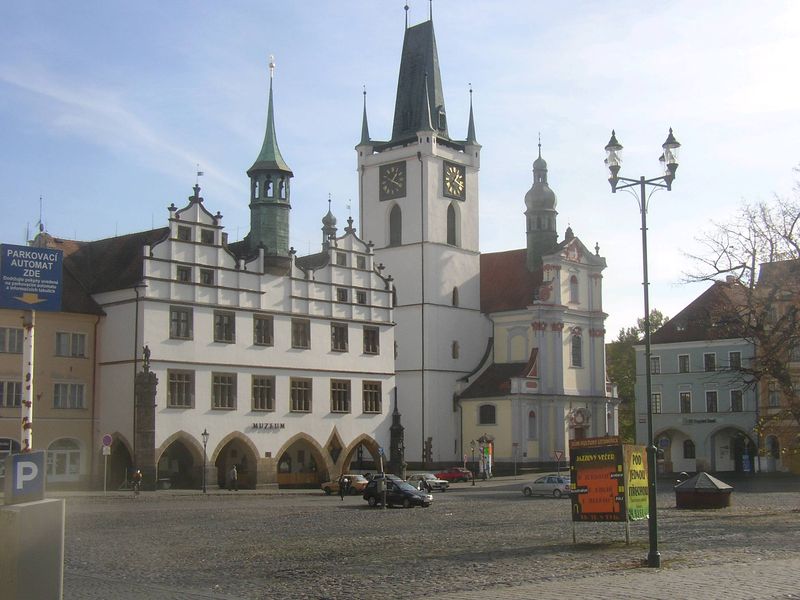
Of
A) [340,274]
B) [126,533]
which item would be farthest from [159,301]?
[126,533]

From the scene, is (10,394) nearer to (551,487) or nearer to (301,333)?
(301,333)

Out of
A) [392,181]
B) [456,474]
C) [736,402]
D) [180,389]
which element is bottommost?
[456,474]

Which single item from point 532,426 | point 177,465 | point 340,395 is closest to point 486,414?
point 532,426

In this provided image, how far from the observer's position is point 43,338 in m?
55.2

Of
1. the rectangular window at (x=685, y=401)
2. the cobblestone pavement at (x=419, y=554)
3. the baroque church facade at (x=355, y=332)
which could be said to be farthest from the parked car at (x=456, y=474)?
the cobblestone pavement at (x=419, y=554)

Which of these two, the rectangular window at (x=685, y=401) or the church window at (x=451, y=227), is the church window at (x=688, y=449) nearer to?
the rectangular window at (x=685, y=401)

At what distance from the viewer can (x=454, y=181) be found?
276 ft

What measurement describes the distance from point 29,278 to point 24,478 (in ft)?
35.6

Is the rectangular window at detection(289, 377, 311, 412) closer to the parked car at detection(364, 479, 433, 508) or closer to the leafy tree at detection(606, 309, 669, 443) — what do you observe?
the parked car at detection(364, 479, 433, 508)

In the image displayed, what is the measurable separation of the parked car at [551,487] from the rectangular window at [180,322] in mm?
19464

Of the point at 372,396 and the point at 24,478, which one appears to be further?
the point at 372,396

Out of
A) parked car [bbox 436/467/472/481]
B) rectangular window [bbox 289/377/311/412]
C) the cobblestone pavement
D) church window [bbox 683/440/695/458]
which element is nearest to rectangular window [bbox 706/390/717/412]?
church window [bbox 683/440/695/458]

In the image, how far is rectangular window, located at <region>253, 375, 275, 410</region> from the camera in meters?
60.4

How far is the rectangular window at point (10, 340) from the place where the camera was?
53656 mm
